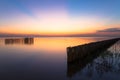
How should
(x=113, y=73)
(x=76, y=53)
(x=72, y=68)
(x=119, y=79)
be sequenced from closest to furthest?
(x=119, y=79), (x=113, y=73), (x=72, y=68), (x=76, y=53)

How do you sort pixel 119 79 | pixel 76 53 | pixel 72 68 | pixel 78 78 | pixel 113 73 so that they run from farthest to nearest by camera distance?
pixel 76 53
pixel 72 68
pixel 113 73
pixel 78 78
pixel 119 79

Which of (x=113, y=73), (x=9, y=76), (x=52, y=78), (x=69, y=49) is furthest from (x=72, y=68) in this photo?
(x=9, y=76)

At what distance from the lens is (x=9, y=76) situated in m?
12.6

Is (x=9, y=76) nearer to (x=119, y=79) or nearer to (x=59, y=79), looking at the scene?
(x=59, y=79)

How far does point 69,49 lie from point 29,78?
20.5ft

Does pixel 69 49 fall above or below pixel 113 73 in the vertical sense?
above

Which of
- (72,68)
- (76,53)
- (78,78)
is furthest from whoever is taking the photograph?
(76,53)

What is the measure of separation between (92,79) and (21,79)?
22.5 ft

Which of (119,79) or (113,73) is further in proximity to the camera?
(113,73)

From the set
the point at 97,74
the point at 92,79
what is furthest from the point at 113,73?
the point at 92,79

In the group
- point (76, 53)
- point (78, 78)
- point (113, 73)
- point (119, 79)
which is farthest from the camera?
point (76, 53)

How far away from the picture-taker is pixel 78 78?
36.6ft

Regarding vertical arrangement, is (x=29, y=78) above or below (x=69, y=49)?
below

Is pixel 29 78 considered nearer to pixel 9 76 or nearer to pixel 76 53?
pixel 9 76
